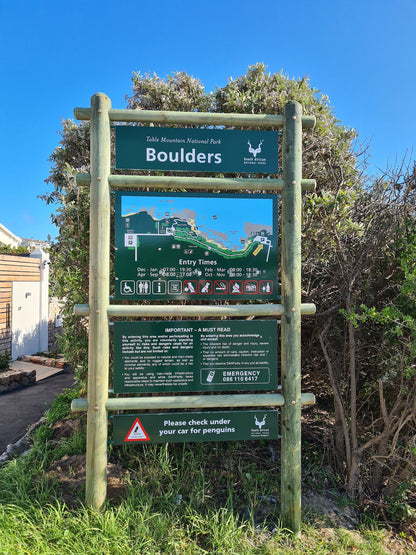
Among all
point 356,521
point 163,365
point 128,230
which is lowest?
point 356,521

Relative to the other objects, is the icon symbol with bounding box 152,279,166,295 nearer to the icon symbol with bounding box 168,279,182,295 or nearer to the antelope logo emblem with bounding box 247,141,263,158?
the icon symbol with bounding box 168,279,182,295

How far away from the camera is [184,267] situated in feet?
Answer: 10.4

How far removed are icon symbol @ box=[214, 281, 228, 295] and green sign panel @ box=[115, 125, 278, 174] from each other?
3.54ft

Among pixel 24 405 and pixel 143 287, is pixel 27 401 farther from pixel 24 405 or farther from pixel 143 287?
pixel 143 287

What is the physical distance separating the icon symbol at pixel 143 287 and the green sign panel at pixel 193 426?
1.13 metres

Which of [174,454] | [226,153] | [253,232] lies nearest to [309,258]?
[253,232]

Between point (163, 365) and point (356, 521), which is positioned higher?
point (163, 365)

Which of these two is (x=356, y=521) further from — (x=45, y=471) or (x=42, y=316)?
(x=42, y=316)

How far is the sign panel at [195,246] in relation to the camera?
123 inches

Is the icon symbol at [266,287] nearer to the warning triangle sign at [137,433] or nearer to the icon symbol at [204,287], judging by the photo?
the icon symbol at [204,287]

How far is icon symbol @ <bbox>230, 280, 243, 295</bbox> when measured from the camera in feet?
10.6

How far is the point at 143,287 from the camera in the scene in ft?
10.3

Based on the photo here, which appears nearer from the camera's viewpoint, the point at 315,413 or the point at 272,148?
the point at 272,148

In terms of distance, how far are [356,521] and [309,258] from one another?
2.76m
